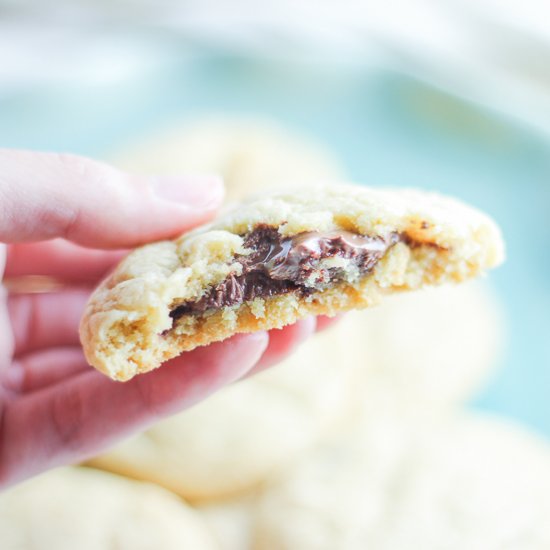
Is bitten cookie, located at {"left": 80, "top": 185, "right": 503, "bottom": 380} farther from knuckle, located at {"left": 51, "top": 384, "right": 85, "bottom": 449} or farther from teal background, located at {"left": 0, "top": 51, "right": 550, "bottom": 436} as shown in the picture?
teal background, located at {"left": 0, "top": 51, "right": 550, "bottom": 436}

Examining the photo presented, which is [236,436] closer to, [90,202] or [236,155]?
[90,202]

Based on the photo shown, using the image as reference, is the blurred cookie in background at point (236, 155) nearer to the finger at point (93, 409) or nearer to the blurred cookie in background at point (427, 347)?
the blurred cookie in background at point (427, 347)

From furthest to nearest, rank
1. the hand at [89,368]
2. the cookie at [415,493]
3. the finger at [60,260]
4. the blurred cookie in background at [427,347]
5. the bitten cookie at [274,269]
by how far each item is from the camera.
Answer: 1. the blurred cookie in background at [427,347]
2. the finger at [60,260]
3. the cookie at [415,493]
4. the hand at [89,368]
5. the bitten cookie at [274,269]

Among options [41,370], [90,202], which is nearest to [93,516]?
[41,370]

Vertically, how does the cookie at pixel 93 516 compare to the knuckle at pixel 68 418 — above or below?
below

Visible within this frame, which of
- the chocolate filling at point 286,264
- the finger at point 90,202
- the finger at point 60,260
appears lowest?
the finger at point 60,260

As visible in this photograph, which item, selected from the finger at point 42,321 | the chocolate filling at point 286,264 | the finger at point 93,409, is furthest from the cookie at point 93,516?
the chocolate filling at point 286,264
